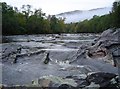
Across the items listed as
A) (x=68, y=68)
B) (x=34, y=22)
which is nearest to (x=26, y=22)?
(x=34, y=22)

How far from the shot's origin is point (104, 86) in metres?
11.0

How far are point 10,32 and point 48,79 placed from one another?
81.4 meters

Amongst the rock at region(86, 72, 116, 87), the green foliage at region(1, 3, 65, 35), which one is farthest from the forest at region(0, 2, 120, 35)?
the rock at region(86, 72, 116, 87)

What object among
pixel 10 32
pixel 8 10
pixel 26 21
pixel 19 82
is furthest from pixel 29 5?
pixel 19 82

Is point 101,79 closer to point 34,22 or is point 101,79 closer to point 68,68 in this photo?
point 68,68

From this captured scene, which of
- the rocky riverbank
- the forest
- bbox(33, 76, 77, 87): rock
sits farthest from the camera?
the forest

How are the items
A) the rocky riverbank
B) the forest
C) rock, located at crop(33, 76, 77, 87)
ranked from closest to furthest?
rock, located at crop(33, 76, 77, 87) < the rocky riverbank < the forest

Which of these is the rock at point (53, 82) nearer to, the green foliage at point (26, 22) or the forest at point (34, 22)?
the forest at point (34, 22)

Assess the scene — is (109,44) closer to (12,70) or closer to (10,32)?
(12,70)

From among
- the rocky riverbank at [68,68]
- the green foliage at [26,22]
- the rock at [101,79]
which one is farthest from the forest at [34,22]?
the rock at [101,79]

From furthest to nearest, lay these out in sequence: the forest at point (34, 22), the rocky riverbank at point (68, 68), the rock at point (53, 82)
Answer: the forest at point (34, 22), the rocky riverbank at point (68, 68), the rock at point (53, 82)

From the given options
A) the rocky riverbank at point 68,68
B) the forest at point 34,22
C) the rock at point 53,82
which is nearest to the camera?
the rock at point 53,82

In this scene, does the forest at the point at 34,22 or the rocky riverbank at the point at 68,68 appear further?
the forest at the point at 34,22

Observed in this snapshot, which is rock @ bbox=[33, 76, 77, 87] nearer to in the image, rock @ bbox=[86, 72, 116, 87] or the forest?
rock @ bbox=[86, 72, 116, 87]
